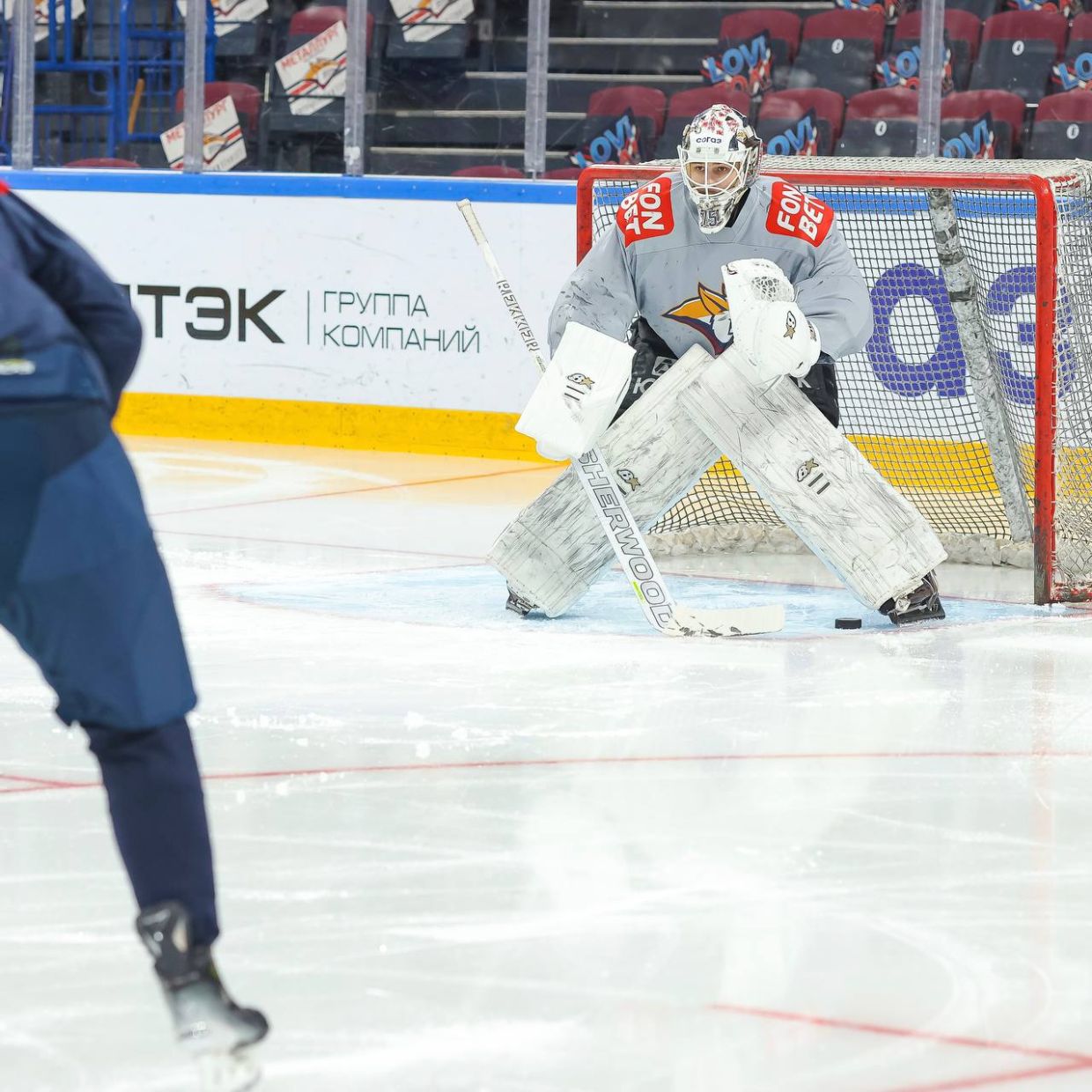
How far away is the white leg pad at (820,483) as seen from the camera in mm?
4535

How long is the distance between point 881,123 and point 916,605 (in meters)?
3.29

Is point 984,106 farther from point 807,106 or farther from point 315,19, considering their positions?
point 315,19

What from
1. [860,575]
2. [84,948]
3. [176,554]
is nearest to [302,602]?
[176,554]

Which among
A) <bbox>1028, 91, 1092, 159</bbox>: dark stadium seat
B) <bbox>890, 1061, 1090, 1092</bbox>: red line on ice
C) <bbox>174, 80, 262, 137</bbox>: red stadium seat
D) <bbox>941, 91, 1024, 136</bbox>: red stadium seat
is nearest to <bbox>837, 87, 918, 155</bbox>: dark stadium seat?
<bbox>941, 91, 1024, 136</bbox>: red stadium seat

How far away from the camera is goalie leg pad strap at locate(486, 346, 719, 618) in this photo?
464 cm

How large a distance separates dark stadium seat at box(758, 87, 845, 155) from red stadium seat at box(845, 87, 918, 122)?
0.09m

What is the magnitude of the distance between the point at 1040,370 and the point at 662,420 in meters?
0.83

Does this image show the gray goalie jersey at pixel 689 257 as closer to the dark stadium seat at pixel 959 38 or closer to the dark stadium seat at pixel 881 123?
the dark stadium seat at pixel 881 123

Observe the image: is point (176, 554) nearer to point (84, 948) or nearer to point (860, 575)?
point (860, 575)

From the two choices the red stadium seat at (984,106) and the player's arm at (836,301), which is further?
the red stadium seat at (984,106)

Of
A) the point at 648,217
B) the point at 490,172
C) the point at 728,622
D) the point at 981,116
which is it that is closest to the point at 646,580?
the point at 728,622

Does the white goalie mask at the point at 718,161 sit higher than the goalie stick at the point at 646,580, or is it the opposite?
the white goalie mask at the point at 718,161

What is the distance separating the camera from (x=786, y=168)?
543cm

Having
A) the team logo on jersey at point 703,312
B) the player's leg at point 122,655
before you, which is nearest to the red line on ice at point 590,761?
the player's leg at point 122,655
